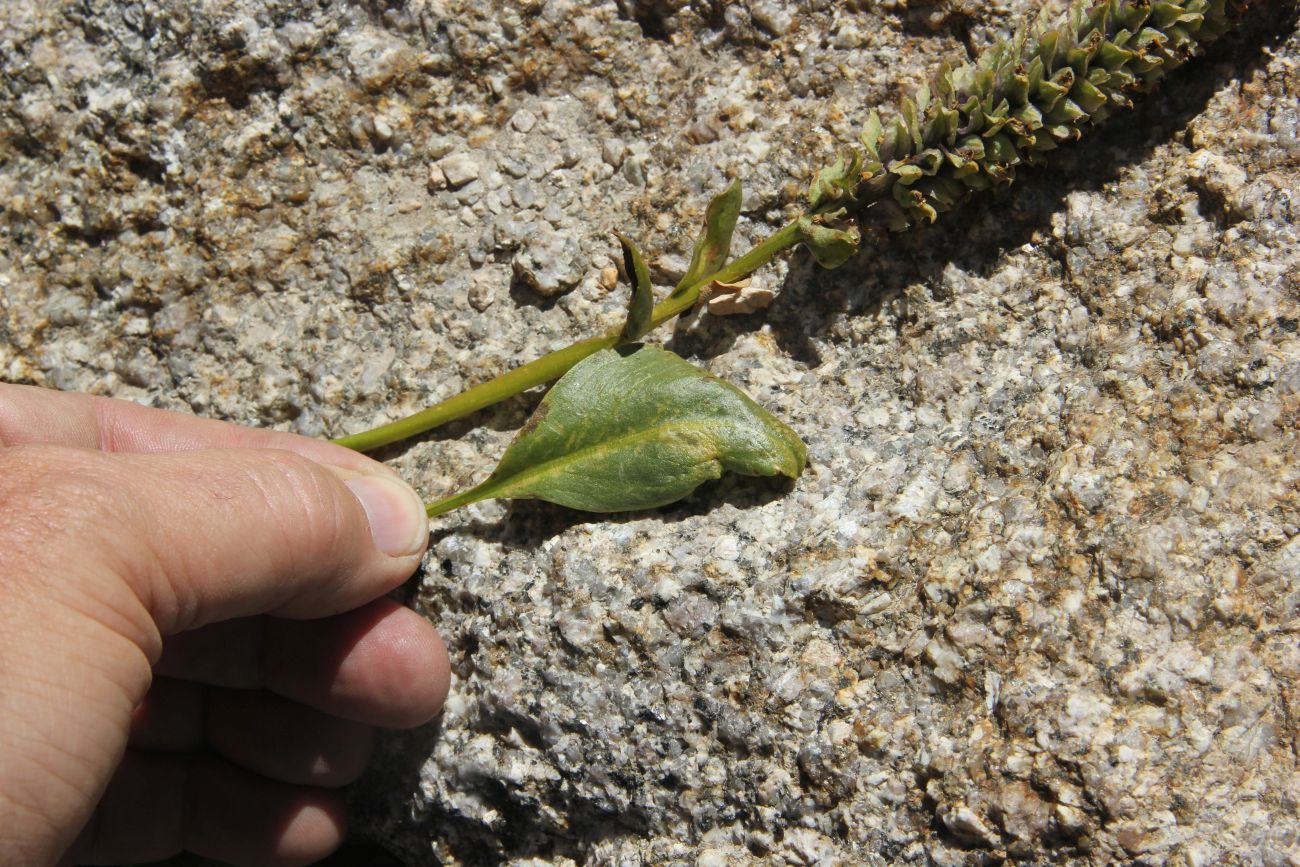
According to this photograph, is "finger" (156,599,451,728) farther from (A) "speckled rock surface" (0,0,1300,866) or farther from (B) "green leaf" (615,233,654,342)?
(B) "green leaf" (615,233,654,342)

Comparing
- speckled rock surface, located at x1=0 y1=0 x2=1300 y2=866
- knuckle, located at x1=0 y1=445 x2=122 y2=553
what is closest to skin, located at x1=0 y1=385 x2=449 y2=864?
knuckle, located at x1=0 y1=445 x2=122 y2=553

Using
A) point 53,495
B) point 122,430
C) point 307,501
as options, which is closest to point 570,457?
point 307,501

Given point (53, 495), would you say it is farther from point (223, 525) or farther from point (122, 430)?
point (122, 430)

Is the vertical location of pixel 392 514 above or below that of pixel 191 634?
above

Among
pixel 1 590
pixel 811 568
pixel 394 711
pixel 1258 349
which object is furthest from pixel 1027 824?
pixel 1 590

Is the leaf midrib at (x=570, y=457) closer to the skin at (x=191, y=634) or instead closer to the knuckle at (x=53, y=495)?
the skin at (x=191, y=634)

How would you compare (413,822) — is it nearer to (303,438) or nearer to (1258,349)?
(303,438)
